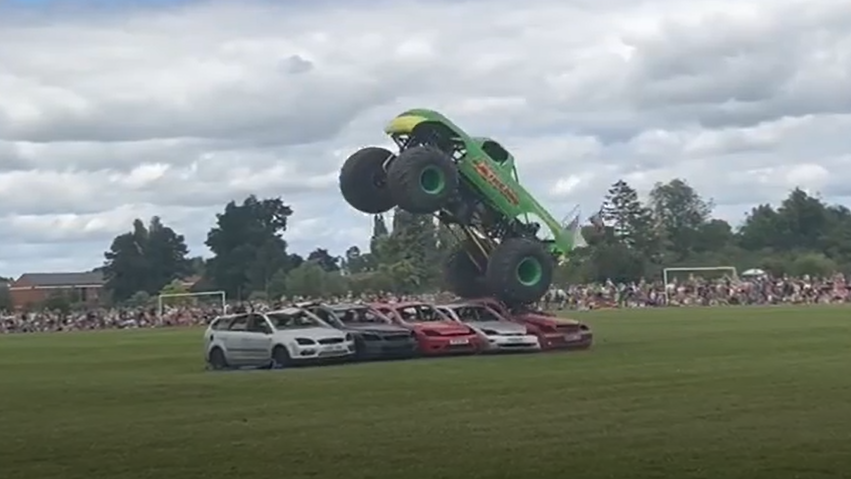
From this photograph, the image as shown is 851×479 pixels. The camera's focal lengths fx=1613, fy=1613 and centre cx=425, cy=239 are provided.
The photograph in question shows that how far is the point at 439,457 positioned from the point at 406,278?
65.5 meters

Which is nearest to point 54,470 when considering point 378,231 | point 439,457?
point 439,457

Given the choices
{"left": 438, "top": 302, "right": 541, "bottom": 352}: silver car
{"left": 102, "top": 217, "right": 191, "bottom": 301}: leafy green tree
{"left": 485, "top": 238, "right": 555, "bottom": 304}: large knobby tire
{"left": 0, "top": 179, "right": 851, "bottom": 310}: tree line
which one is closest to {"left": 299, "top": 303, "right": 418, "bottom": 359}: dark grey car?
{"left": 438, "top": 302, "right": 541, "bottom": 352}: silver car

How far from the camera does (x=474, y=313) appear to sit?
35906 millimetres

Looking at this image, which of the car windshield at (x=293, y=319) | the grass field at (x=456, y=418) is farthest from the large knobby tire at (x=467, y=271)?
the car windshield at (x=293, y=319)

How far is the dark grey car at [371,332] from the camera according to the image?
108 feet

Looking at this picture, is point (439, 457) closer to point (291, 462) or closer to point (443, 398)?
point (291, 462)

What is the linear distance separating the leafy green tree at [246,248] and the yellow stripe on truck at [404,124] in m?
69.4

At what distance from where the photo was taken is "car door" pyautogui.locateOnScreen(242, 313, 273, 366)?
32.0 m

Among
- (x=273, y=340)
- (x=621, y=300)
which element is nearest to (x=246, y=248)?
(x=621, y=300)

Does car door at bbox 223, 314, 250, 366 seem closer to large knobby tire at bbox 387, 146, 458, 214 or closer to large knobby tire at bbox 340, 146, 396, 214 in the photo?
large knobby tire at bbox 387, 146, 458, 214

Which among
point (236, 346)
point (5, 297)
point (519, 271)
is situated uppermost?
point (5, 297)

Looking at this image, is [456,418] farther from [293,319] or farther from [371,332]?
[293,319]

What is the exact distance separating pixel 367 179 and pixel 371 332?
9446 mm

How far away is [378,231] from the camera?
5884cm
